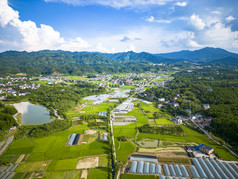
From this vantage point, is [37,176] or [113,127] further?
[113,127]

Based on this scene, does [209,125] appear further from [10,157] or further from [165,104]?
[10,157]


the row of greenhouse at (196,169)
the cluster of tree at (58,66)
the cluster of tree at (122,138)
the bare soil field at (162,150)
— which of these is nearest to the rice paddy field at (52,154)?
the cluster of tree at (122,138)

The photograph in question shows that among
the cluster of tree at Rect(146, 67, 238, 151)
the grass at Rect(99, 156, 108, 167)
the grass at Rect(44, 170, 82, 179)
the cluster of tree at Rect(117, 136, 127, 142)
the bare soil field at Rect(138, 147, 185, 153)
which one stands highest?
the cluster of tree at Rect(146, 67, 238, 151)

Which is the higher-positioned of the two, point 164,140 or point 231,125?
point 231,125

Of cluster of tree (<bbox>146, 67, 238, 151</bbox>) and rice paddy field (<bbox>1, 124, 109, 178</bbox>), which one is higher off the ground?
cluster of tree (<bbox>146, 67, 238, 151</bbox>)

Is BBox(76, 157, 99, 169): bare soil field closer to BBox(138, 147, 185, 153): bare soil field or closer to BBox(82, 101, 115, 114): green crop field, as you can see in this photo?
BBox(138, 147, 185, 153): bare soil field

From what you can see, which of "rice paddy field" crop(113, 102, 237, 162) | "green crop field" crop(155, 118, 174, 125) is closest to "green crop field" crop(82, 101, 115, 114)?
"rice paddy field" crop(113, 102, 237, 162)

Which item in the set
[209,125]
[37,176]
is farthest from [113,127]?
[209,125]
